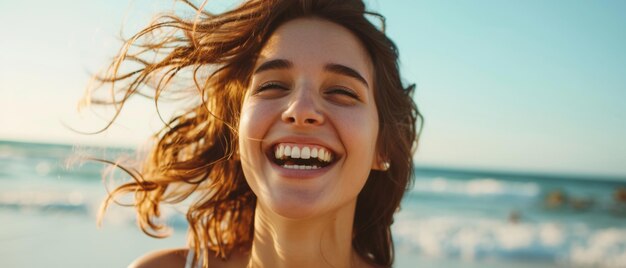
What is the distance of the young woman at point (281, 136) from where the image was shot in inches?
101

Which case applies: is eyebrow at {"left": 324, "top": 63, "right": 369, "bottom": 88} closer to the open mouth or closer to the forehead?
the forehead

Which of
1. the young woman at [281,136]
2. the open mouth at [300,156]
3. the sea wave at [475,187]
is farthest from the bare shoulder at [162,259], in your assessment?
the sea wave at [475,187]

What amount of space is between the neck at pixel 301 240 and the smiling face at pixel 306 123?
23 centimetres

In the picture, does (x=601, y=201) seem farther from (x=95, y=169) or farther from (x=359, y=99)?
(x=359, y=99)

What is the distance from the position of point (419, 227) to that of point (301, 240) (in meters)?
7.25

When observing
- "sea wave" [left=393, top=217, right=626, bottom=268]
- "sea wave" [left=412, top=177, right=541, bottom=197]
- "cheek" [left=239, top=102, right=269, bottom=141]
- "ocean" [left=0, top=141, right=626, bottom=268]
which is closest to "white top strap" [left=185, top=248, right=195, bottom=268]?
"ocean" [left=0, top=141, right=626, bottom=268]

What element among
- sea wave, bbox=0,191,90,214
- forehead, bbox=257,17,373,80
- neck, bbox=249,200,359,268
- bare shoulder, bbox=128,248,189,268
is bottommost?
sea wave, bbox=0,191,90,214

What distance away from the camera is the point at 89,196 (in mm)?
11148

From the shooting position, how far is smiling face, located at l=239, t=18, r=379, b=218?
2.49m

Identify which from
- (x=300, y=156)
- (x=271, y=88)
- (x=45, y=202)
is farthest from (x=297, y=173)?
(x=45, y=202)

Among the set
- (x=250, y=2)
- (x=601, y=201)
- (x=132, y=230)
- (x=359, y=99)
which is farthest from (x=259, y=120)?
(x=601, y=201)

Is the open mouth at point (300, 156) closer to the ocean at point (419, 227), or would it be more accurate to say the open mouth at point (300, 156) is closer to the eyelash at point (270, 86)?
the eyelash at point (270, 86)

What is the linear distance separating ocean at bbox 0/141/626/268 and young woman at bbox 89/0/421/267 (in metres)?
0.69

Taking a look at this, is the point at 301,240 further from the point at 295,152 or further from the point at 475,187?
the point at 475,187
